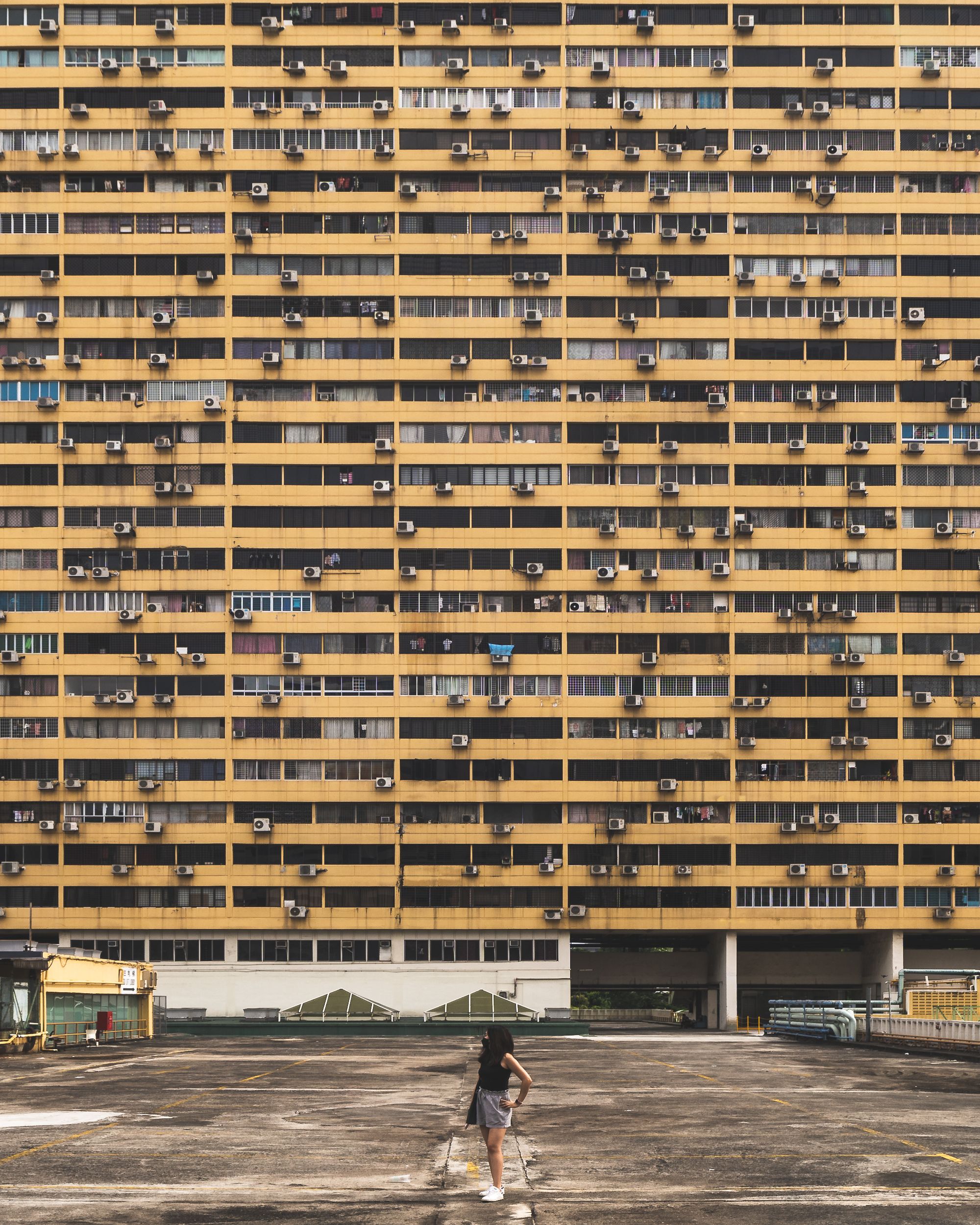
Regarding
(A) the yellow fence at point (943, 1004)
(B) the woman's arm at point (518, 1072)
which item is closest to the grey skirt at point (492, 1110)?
(B) the woman's arm at point (518, 1072)

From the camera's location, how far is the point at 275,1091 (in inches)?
1085

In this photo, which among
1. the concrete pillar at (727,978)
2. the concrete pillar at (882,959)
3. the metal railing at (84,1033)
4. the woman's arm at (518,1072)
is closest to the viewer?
the woman's arm at (518,1072)

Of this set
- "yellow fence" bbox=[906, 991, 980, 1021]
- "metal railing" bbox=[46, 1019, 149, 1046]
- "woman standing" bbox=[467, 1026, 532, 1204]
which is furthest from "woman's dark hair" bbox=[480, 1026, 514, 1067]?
"yellow fence" bbox=[906, 991, 980, 1021]

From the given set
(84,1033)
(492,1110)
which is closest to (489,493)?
(84,1033)

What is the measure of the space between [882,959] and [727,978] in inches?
320

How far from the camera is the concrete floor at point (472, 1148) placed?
1476 cm

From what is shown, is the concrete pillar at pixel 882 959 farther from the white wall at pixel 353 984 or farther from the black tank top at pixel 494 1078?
the black tank top at pixel 494 1078

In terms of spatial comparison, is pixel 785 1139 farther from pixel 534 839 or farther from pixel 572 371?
pixel 572 371

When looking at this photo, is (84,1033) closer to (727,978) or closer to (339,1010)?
(339,1010)

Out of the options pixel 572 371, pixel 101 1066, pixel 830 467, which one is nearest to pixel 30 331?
pixel 572 371

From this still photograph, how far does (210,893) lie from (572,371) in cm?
3256

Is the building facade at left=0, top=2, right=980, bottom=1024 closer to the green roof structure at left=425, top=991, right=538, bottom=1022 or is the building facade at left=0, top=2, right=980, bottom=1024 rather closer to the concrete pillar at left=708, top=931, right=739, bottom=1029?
the concrete pillar at left=708, top=931, right=739, bottom=1029

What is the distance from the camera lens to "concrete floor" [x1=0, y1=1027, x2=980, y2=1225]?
14758mm

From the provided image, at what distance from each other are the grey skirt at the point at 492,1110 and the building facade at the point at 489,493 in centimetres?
5709
